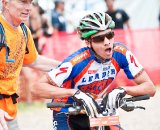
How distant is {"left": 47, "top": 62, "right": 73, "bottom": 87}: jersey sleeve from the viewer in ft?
22.2

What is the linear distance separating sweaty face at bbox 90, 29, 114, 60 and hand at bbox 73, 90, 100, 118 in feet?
1.65

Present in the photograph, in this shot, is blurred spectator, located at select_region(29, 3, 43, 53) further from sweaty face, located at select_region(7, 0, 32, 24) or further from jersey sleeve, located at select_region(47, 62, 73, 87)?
jersey sleeve, located at select_region(47, 62, 73, 87)

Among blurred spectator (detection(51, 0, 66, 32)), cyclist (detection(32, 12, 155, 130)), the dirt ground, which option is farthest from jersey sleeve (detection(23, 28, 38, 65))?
blurred spectator (detection(51, 0, 66, 32))

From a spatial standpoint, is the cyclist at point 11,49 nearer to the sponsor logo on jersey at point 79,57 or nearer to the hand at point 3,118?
the hand at point 3,118

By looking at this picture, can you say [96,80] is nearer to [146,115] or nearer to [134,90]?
[134,90]

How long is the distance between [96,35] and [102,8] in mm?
13120

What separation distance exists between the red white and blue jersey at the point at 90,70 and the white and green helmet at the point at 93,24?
18 centimetres

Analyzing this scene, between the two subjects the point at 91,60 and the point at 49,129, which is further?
the point at 49,129

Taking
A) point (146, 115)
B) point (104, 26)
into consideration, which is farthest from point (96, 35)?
point (146, 115)

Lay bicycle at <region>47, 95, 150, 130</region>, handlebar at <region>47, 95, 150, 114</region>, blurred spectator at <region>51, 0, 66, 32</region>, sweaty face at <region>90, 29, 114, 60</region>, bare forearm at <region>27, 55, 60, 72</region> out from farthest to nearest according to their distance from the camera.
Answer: blurred spectator at <region>51, 0, 66, 32</region> < bare forearm at <region>27, 55, 60, 72</region> < sweaty face at <region>90, 29, 114, 60</region> < handlebar at <region>47, 95, 150, 114</region> < bicycle at <region>47, 95, 150, 130</region>

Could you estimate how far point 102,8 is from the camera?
1980 centimetres

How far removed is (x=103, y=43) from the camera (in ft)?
21.9

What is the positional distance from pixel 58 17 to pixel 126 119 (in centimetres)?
603

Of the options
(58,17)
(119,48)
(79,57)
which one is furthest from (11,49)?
(58,17)
